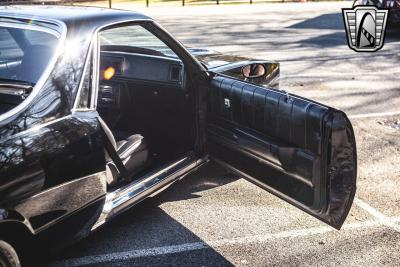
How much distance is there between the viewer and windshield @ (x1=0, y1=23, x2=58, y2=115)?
2750 millimetres

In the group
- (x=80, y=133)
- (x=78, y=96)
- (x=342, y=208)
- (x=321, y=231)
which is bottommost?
(x=321, y=231)

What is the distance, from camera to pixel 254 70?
4.69 m

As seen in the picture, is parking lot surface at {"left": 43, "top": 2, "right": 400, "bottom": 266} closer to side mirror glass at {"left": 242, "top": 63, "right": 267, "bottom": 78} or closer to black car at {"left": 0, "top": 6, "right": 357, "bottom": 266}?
black car at {"left": 0, "top": 6, "right": 357, "bottom": 266}

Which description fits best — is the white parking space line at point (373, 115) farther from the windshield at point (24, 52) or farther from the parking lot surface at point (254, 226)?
the windshield at point (24, 52)

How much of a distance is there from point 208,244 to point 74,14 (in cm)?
175

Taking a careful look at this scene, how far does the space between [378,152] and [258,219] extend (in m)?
2.03

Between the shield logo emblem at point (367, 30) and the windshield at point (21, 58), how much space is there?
381 inches

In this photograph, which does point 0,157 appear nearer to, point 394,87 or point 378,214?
point 378,214

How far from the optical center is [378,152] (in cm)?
516

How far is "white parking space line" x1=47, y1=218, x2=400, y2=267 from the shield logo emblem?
339 inches

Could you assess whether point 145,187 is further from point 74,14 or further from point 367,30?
point 367,30

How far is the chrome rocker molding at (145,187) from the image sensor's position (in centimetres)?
311

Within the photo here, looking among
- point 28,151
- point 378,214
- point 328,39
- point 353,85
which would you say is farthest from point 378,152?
point 328,39

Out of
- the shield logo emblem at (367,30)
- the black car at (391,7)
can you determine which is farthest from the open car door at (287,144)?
the black car at (391,7)
